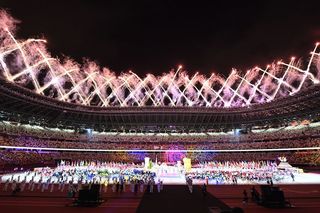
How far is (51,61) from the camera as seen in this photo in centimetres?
5409

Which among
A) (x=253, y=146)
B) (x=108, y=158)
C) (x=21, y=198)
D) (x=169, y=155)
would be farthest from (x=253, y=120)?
(x=21, y=198)

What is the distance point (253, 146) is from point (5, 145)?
64.9 m

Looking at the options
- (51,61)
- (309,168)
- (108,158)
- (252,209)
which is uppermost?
(51,61)

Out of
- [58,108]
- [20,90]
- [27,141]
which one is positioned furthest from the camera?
[58,108]

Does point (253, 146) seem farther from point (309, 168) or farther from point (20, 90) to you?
point (20, 90)

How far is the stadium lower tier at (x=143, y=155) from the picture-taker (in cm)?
5831

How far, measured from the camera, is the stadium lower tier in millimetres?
58312

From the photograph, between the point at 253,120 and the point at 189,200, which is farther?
the point at 253,120

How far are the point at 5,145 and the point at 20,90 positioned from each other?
511 inches

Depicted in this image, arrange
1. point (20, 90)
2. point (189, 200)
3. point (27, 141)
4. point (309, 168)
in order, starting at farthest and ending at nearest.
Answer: point (27, 141)
point (20, 90)
point (309, 168)
point (189, 200)

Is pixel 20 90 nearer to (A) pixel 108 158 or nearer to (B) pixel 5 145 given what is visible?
(B) pixel 5 145

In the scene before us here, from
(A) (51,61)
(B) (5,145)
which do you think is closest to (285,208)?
(A) (51,61)

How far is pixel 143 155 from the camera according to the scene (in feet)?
263

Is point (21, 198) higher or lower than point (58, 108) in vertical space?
lower
